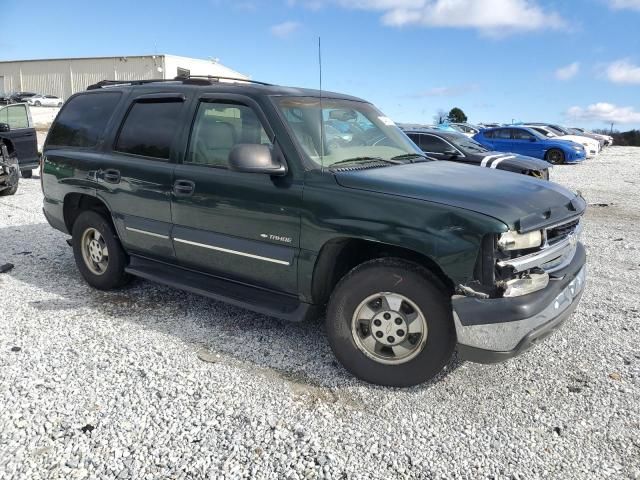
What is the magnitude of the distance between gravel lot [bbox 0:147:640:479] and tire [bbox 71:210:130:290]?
26 centimetres

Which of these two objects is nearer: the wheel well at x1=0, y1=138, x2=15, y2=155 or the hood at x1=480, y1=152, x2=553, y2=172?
the wheel well at x1=0, y1=138, x2=15, y2=155

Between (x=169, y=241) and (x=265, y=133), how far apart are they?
4.10ft

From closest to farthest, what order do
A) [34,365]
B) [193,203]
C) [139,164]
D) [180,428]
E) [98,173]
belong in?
[180,428] → [34,365] → [193,203] → [139,164] → [98,173]

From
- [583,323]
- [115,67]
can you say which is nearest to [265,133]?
[583,323]

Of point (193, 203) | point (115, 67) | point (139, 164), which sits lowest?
point (193, 203)

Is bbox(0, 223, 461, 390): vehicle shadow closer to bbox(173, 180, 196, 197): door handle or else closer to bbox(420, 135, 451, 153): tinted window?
bbox(173, 180, 196, 197): door handle

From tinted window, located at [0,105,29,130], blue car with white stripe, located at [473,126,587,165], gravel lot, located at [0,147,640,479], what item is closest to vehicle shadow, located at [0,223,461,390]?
gravel lot, located at [0,147,640,479]

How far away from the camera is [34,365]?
3.54 metres

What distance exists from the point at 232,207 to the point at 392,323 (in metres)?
1.43

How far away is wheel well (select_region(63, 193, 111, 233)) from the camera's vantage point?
5024 mm

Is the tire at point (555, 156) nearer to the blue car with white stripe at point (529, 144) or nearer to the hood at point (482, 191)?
the blue car with white stripe at point (529, 144)

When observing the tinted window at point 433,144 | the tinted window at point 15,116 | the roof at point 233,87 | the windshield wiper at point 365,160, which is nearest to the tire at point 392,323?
the windshield wiper at point 365,160

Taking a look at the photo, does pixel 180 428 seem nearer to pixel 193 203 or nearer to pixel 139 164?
pixel 193 203

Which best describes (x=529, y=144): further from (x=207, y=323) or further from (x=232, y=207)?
(x=232, y=207)
